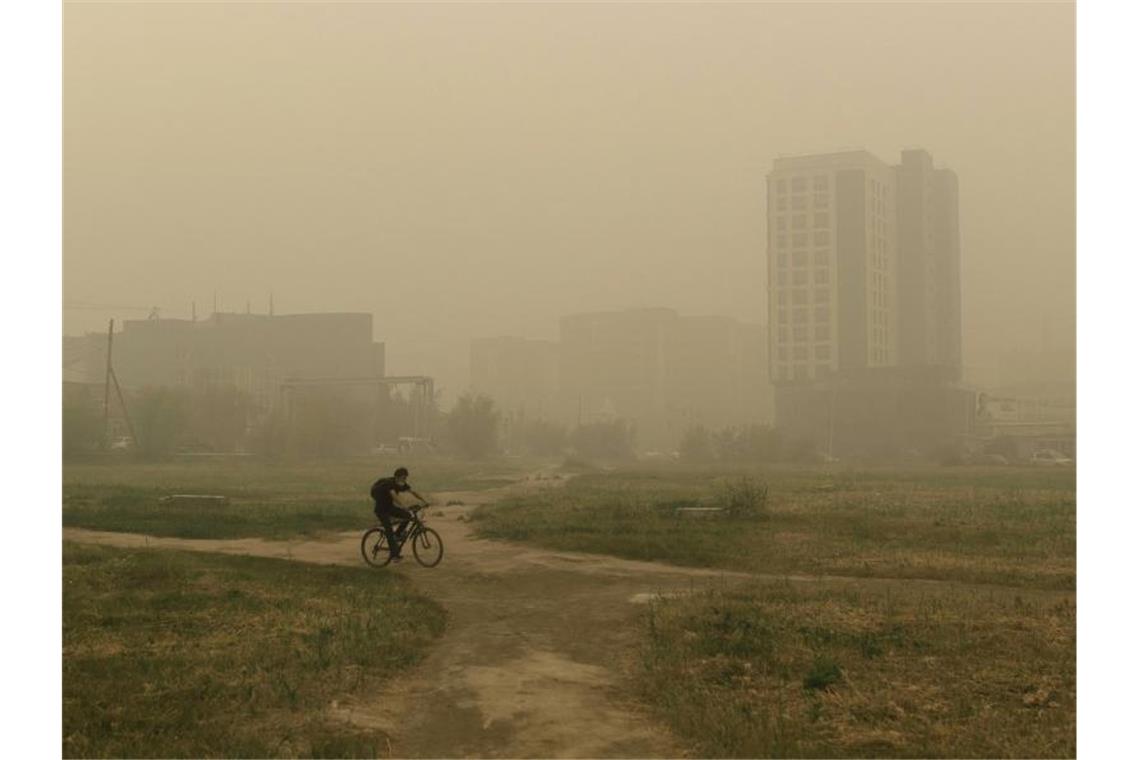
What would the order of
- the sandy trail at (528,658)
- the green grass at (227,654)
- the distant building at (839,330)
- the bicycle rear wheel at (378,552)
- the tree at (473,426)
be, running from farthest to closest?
the distant building at (839,330) → the tree at (473,426) → the bicycle rear wheel at (378,552) → the sandy trail at (528,658) → the green grass at (227,654)

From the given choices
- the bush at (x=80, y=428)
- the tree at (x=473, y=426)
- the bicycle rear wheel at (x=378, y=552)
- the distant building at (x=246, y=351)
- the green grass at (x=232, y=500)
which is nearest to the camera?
the bicycle rear wheel at (x=378, y=552)

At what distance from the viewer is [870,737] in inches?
397

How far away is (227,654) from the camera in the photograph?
520 inches

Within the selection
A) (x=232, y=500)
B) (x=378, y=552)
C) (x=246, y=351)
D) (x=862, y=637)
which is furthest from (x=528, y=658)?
(x=246, y=351)

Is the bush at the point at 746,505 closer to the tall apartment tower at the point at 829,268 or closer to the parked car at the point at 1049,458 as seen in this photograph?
the parked car at the point at 1049,458

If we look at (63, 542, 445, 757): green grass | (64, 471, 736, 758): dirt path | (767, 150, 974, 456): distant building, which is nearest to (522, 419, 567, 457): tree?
(767, 150, 974, 456): distant building

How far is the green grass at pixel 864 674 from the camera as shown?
9.96m

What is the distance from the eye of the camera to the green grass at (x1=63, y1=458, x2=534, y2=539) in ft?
97.1

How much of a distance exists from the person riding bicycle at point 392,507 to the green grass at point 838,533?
17.0 feet

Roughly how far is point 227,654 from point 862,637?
8.86m

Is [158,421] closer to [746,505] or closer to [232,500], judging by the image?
[232,500]

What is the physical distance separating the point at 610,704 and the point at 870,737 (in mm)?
2906

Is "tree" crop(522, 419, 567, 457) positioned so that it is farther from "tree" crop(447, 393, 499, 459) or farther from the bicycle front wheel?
the bicycle front wheel

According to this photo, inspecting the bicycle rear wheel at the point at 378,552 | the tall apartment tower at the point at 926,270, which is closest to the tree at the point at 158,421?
the bicycle rear wheel at the point at 378,552
